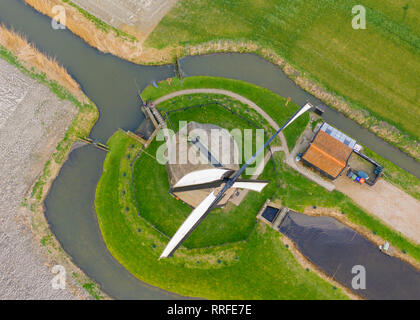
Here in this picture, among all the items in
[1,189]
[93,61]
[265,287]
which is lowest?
[1,189]

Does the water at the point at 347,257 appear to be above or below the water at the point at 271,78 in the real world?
below

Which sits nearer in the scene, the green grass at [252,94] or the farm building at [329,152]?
the farm building at [329,152]

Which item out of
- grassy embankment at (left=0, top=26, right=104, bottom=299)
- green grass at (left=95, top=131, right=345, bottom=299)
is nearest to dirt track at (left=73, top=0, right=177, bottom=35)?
grassy embankment at (left=0, top=26, right=104, bottom=299)

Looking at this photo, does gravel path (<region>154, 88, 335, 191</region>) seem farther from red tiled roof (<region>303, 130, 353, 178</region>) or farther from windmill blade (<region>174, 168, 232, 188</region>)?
windmill blade (<region>174, 168, 232, 188</region>)

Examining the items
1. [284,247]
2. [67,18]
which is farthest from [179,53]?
[284,247]

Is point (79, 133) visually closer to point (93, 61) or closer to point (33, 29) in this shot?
point (93, 61)

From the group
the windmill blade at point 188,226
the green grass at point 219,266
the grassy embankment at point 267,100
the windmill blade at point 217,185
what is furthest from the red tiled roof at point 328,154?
the windmill blade at point 188,226

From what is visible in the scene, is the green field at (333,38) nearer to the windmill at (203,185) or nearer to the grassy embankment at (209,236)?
the grassy embankment at (209,236)
